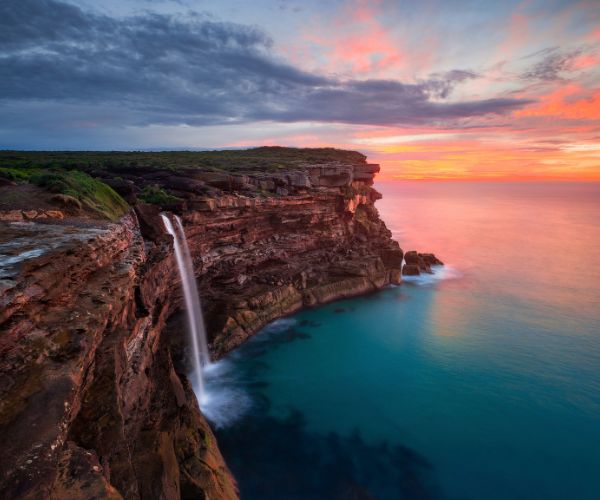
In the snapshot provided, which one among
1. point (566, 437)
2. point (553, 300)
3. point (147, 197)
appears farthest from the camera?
point (553, 300)

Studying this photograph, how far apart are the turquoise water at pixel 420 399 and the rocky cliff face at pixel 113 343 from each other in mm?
3420

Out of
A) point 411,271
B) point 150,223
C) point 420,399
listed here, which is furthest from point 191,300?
point 411,271

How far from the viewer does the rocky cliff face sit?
5879 mm

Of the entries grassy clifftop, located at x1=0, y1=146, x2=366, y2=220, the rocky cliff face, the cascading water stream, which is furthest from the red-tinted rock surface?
the cascading water stream

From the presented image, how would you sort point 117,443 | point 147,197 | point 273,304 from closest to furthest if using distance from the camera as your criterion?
point 117,443 < point 147,197 < point 273,304

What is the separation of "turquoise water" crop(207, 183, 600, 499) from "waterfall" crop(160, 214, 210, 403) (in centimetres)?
140

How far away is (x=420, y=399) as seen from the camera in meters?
22.5

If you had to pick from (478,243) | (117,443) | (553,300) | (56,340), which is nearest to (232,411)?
(117,443)

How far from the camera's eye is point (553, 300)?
133 ft

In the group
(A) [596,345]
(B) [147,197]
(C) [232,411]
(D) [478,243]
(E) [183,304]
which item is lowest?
(D) [478,243]

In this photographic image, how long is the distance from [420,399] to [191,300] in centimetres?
1700

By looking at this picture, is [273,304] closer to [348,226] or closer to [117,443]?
[348,226]


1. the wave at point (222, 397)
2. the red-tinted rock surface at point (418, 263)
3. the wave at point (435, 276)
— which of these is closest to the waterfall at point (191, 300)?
the wave at point (222, 397)

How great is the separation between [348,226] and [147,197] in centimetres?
2538
